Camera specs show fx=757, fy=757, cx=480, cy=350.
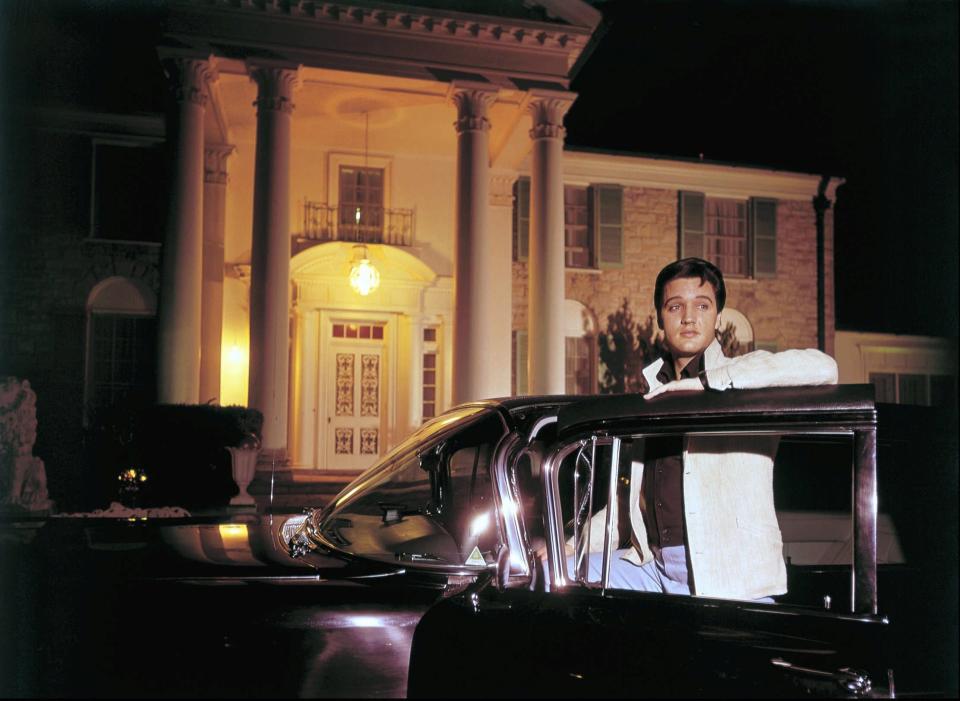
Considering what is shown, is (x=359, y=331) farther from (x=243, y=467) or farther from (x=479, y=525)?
(x=479, y=525)

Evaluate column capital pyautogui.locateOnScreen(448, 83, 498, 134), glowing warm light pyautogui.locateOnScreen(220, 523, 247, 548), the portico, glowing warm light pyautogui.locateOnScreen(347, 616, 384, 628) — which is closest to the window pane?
the portico

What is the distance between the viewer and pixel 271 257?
12.6 meters

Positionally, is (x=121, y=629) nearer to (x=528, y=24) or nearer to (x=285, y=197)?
(x=285, y=197)

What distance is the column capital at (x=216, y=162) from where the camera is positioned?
15.3 m

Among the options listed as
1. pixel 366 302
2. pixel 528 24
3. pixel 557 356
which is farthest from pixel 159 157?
pixel 557 356

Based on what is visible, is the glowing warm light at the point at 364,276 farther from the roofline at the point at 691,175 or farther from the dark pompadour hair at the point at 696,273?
the dark pompadour hair at the point at 696,273

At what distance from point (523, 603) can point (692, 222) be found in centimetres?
1742

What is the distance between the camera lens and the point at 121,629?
2201mm

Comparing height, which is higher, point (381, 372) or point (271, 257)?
point (271, 257)

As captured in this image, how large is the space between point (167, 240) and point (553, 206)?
6708 mm

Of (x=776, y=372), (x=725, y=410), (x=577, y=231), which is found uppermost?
(x=577, y=231)

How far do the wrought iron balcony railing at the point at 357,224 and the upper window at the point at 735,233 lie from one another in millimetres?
6903

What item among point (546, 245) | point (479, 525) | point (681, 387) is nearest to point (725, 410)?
point (681, 387)

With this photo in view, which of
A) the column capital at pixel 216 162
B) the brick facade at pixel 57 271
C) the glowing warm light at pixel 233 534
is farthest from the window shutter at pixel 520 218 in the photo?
the glowing warm light at pixel 233 534
